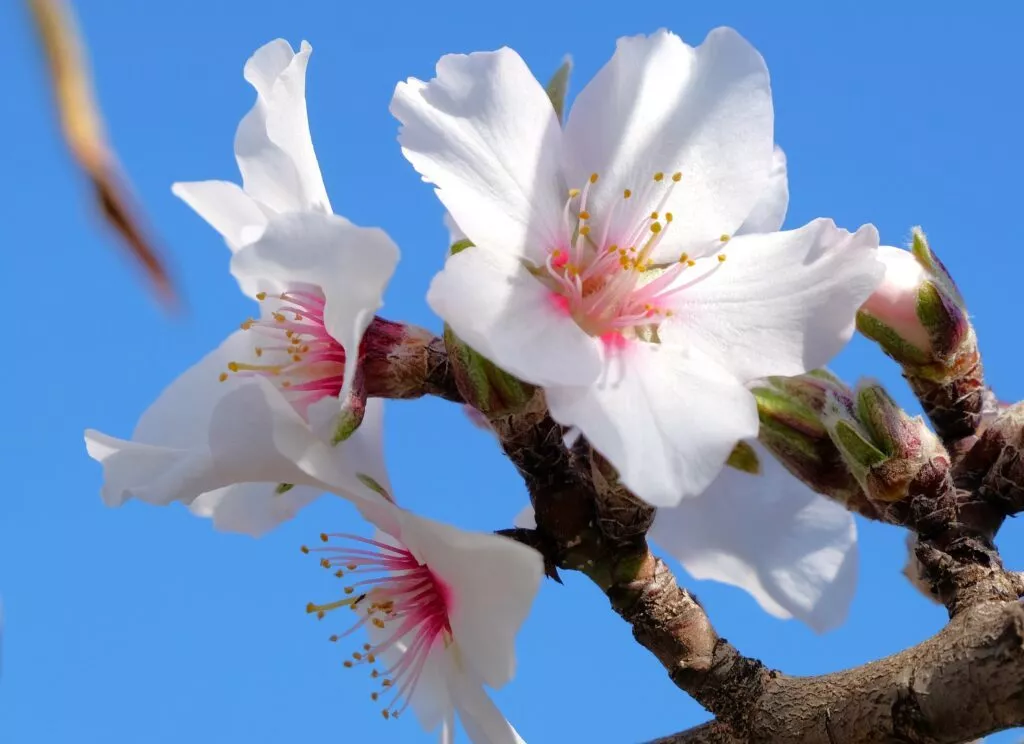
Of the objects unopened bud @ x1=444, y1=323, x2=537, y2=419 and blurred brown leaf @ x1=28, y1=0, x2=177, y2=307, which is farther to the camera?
unopened bud @ x1=444, y1=323, x2=537, y2=419

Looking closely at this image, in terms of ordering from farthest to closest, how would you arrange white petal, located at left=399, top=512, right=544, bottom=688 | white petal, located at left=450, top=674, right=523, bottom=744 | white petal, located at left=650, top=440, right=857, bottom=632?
white petal, located at left=650, top=440, right=857, bottom=632 → white petal, located at left=450, top=674, right=523, bottom=744 → white petal, located at left=399, top=512, right=544, bottom=688

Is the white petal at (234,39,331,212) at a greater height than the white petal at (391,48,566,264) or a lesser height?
greater

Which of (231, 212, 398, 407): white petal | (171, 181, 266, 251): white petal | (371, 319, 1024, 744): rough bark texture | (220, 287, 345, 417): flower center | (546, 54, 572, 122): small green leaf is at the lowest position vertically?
(371, 319, 1024, 744): rough bark texture

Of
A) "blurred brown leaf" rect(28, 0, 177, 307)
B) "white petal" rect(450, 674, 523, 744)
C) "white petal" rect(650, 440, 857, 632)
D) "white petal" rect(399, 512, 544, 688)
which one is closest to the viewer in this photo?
"blurred brown leaf" rect(28, 0, 177, 307)

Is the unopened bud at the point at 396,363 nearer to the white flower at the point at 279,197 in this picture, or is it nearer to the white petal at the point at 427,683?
the white flower at the point at 279,197

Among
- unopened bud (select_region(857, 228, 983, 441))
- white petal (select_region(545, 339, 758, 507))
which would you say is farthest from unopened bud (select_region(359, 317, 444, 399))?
unopened bud (select_region(857, 228, 983, 441))

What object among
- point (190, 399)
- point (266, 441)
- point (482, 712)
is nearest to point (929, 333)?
point (482, 712)

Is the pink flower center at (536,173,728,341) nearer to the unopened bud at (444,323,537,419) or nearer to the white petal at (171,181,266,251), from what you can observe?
the unopened bud at (444,323,537,419)


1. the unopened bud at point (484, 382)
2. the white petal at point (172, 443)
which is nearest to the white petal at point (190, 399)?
the white petal at point (172, 443)
